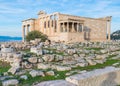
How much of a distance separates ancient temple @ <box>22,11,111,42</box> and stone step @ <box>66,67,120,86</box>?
37883 millimetres

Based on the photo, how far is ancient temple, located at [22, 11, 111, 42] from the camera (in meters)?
51.2

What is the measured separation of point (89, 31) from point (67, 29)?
1197cm

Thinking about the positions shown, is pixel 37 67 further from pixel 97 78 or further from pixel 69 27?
pixel 69 27

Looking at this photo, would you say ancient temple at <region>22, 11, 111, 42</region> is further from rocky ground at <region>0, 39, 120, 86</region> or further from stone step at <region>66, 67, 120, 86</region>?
stone step at <region>66, 67, 120, 86</region>

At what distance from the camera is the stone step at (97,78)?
27.0 feet

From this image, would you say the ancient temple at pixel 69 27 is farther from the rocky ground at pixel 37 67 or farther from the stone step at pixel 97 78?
the stone step at pixel 97 78

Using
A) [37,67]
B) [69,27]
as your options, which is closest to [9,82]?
[37,67]

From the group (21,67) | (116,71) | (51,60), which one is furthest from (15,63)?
(116,71)

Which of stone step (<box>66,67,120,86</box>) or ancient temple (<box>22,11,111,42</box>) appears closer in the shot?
stone step (<box>66,67,120,86</box>)

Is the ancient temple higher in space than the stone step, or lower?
higher

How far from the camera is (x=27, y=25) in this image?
66688 millimetres

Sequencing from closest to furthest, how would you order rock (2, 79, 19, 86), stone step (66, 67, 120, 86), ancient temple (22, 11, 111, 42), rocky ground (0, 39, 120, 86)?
stone step (66, 67, 120, 86) < rock (2, 79, 19, 86) < rocky ground (0, 39, 120, 86) < ancient temple (22, 11, 111, 42)

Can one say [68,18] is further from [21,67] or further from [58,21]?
[21,67]

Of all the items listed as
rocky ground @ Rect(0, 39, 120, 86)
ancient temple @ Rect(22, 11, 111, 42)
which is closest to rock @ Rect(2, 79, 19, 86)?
rocky ground @ Rect(0, 39, 120, 86)
